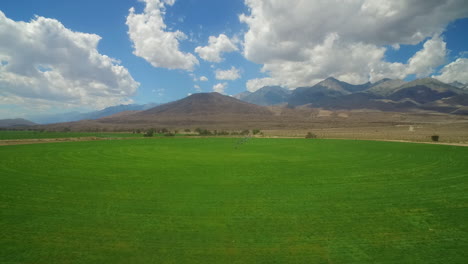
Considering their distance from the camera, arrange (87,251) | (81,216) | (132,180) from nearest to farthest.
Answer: (87,251)
(81,216)
(132,180)

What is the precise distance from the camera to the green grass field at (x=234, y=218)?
8.14 meters

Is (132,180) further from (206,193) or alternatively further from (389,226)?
(389,226)

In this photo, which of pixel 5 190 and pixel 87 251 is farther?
pixel 5 190

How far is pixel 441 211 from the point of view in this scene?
11.7 m

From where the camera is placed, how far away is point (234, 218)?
11070 mm

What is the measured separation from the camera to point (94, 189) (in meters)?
15.6

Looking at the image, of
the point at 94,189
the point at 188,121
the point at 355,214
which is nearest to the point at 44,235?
the point at 94,189

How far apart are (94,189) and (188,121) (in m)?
185

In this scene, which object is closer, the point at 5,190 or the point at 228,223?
the point at 228,223

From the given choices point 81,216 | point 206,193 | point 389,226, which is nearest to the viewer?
point 389,226

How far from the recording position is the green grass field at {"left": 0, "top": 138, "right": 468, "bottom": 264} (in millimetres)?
8141

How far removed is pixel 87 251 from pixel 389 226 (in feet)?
38.2

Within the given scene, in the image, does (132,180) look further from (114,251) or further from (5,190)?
(114,251)

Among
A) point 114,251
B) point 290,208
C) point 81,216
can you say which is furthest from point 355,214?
point 81,216
